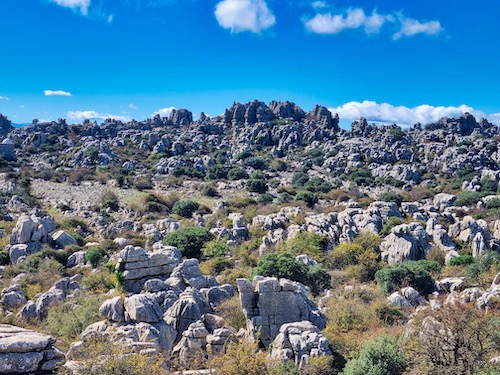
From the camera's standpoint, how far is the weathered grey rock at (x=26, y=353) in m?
8.35

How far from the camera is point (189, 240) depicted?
25.1 metres

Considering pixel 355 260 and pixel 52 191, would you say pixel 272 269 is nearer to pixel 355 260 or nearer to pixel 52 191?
pixel 355 260

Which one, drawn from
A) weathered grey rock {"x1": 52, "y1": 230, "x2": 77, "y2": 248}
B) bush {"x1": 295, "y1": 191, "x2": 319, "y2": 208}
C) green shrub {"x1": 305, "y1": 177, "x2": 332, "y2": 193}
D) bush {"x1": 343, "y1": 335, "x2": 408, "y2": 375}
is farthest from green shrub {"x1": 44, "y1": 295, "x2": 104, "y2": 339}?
green shrub {"x1": 305, "y1": 177, "x2": 332, "y2": 193}

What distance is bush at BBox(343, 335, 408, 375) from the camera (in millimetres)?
10352

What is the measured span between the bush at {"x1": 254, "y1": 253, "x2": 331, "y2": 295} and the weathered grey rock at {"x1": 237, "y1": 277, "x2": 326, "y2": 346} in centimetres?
455

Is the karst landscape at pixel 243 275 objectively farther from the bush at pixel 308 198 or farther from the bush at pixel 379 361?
the bush at pixel 308 198

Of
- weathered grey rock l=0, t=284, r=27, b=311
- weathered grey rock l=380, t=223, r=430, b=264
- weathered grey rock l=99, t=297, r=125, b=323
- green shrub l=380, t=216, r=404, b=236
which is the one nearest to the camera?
weathered grey rock l=99, t=297, r=125, b=323

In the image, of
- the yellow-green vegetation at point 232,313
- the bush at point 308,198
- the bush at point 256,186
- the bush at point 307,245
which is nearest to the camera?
the yellow-green vegetation at point 232,313

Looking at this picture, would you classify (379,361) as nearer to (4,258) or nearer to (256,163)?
Result: (4,258)

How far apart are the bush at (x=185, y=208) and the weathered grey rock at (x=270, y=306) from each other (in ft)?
73.9

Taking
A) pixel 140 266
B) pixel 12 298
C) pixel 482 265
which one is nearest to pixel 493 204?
pixel 482 265

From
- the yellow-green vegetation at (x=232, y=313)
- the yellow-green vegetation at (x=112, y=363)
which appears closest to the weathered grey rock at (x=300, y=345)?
the yellow-green vegetation at (x=232, y=313)

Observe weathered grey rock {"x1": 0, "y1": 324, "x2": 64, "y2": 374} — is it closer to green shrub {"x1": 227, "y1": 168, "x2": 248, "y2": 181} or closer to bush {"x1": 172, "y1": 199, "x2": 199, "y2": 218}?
bush {"x1": 172, "y1": 199, "x2": 199, "y2": 218}

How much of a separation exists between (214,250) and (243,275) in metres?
4.65
